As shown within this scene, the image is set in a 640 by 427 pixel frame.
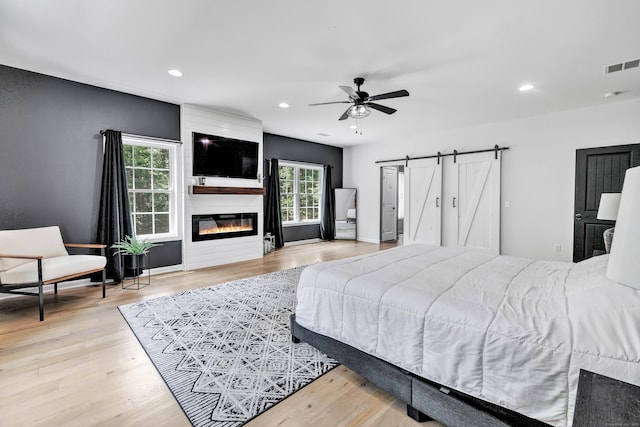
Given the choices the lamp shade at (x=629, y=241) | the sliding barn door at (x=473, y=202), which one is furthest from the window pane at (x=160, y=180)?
the sliding barn door at (x=473, y=202)

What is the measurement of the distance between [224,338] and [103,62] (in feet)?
11.0

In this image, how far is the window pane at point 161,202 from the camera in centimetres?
489

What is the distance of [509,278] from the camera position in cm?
211

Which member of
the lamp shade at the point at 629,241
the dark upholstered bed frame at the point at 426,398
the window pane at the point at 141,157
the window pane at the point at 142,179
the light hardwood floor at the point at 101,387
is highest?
the window pane at the point at 141,157

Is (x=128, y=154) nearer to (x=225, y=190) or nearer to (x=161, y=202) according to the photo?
Answer: (x=161, y=202)

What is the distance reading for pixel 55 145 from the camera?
12.7ft

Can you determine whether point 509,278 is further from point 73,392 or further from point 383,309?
point 73,392

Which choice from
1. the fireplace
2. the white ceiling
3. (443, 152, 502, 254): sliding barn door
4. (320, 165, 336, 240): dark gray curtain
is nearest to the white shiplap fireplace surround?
the fireplace

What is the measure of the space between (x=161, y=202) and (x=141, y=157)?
768 millimetres

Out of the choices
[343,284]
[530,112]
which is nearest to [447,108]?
[530,112]

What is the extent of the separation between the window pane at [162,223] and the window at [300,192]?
9.14 feet

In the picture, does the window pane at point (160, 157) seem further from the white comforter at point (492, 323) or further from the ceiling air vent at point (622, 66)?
the ceiling air vent at point (622, 66)

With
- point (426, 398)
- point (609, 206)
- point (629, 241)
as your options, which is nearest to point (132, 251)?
point (426, 398)

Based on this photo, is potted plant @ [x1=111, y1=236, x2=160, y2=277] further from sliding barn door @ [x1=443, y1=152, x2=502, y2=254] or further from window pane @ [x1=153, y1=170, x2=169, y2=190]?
sliding barn door @ [x1=443, y1=152, x2=502, y2=254]
